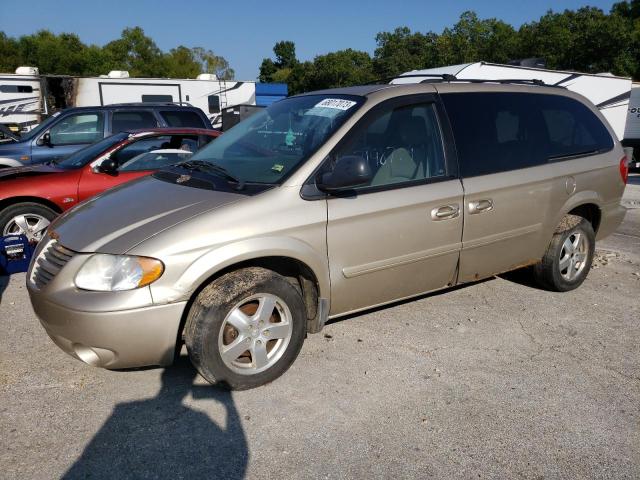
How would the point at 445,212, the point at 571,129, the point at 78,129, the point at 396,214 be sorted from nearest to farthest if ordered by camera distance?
1. the point at 396,214
2. the point at 445,212
3. the point at 571,129
4. the point at 78,129

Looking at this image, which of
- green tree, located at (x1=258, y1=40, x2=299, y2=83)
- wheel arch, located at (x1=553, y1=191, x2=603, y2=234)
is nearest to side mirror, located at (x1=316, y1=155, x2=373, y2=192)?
wheel arch, located at (x1=553, y1=191, x2=603, y2=234)

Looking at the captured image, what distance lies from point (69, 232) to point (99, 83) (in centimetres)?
1550

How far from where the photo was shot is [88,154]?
6.09 m

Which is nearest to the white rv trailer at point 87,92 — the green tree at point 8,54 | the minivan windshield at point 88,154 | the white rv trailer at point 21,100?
the white rv trailer at point 21,100

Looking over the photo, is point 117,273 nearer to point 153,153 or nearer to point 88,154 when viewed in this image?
point 153,153

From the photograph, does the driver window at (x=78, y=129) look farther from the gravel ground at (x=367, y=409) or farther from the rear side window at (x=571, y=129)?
the rear side window at (x=571, y=129)

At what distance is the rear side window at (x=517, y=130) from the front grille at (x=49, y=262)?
264 cm

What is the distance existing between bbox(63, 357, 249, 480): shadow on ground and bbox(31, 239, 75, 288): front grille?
0.84m

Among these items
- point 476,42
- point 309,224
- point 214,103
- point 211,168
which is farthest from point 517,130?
point 476,42

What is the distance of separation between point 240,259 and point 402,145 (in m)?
1.44

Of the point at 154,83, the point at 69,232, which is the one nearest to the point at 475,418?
the point at 69,232

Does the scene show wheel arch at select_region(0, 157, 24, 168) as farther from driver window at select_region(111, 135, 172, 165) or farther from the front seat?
the front seat

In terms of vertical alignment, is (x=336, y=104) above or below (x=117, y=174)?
above

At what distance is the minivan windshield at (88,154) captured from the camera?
234 inches
